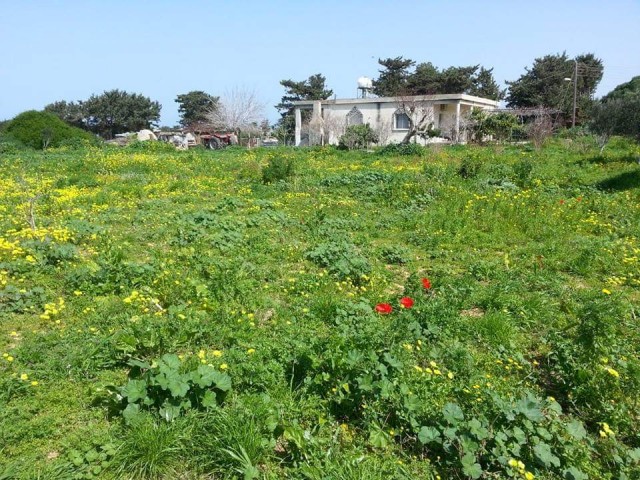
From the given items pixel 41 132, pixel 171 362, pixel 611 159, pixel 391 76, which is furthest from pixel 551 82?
pixel 171 362

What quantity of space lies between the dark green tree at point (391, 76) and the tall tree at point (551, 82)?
11.0 metres

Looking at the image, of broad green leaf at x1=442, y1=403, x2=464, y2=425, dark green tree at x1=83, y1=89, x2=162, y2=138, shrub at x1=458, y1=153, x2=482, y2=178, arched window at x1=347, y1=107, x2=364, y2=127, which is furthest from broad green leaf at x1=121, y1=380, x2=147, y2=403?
dark green tree at x1=83, y1=89, x2=162, y2=138

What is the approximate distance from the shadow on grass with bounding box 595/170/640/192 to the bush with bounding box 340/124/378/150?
17081mm

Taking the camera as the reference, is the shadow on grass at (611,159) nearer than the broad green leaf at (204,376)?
No

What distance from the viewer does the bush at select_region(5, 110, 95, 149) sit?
26.2 meters

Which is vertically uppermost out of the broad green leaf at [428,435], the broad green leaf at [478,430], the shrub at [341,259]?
the shrub at [341,259]

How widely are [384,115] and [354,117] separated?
237cm

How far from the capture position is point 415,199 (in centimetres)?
952

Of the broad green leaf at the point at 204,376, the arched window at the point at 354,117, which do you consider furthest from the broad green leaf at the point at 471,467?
the arched window at the point at 354,117

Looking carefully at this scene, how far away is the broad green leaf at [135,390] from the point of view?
296 centimetres

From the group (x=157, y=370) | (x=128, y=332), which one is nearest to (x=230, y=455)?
(x=157, y=370)

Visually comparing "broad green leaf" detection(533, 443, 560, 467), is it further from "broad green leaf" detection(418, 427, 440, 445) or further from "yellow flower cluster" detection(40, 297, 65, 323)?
"yellow flower cluster" detection(40, 297, 65, 323)

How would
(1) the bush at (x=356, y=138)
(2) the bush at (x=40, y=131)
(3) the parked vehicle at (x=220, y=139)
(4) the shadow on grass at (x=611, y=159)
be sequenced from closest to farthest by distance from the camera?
(4) the shadow on grass at (x=611, y=159)
(2) the bush at (x=40, y=131)
(1) the bush at (x=356, y=138)
(3) the parked vehicle at (x=220, y=139)

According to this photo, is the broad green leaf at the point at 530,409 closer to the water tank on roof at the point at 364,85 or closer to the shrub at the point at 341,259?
the shrub at the point at 341,259
